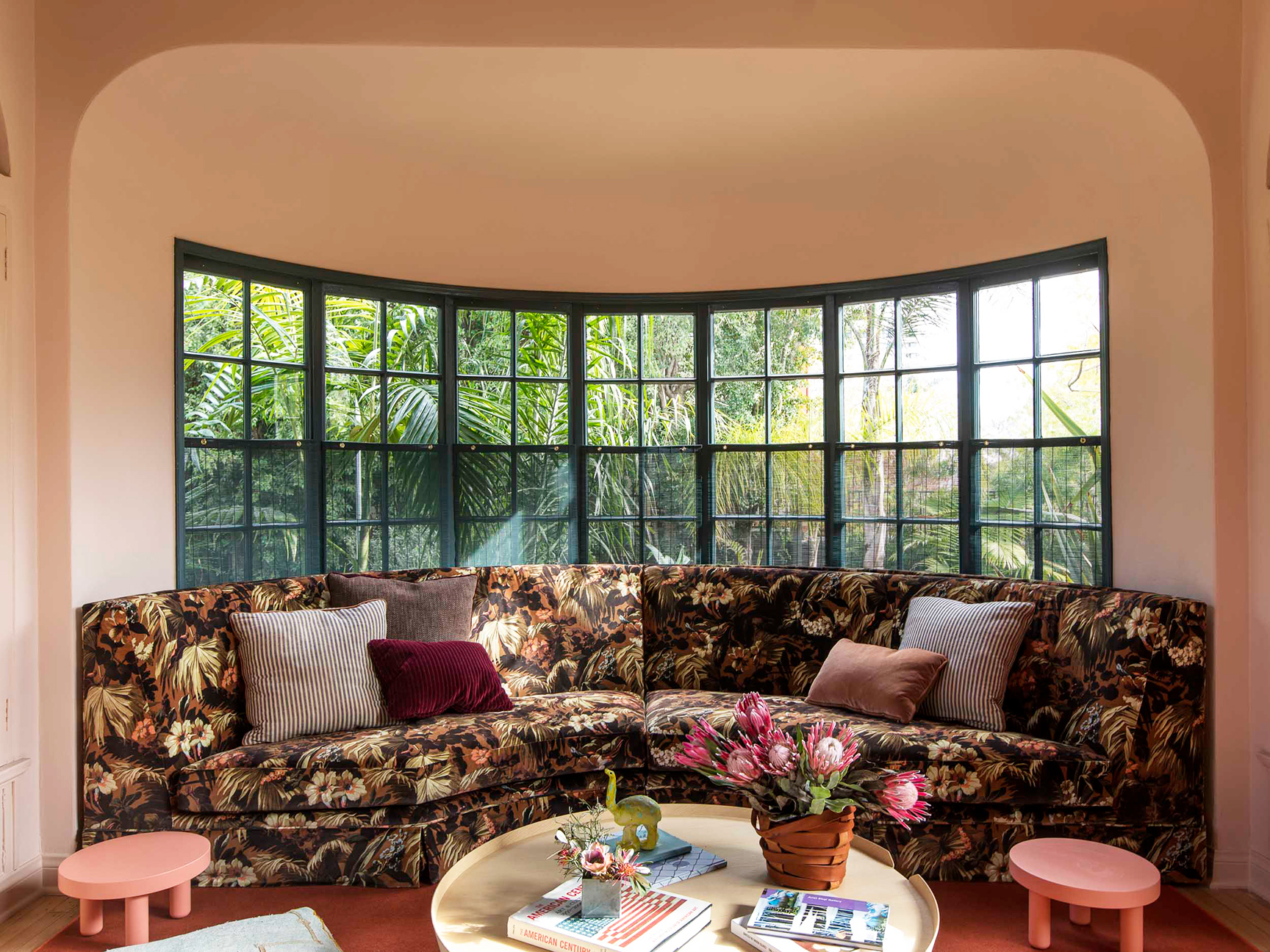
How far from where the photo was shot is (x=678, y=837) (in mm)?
2508

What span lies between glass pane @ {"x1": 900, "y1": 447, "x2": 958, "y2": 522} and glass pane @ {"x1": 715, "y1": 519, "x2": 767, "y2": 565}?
0.72 meters

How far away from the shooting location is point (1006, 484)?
3982 millimetres

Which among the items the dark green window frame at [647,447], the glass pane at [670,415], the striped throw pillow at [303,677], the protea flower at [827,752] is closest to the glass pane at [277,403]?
the dark green window frame at [647,447]

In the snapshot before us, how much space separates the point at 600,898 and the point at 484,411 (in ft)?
9.48

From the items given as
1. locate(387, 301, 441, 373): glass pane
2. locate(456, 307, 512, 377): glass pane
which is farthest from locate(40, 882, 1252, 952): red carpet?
locate(456, 307, 512, 377): glass pane

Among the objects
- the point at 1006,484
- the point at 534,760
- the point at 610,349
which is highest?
the point at 610,349

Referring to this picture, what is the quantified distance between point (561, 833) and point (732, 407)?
9.19 ft

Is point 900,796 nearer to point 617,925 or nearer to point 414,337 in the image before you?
point 617,925

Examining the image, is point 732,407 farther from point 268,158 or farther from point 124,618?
point 124,618

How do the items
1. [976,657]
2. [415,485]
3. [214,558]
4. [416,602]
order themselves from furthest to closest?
[415,485], [416,602], [214,558], [976,657]

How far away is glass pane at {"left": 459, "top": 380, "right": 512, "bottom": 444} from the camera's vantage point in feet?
14.7

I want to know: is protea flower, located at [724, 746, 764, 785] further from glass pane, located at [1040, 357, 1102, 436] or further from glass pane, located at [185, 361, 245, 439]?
glass pane, located at [185, 361, 245, 439]

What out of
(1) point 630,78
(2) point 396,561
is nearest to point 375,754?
(2) point 396,561

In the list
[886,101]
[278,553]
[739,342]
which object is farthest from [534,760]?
[886,101]
